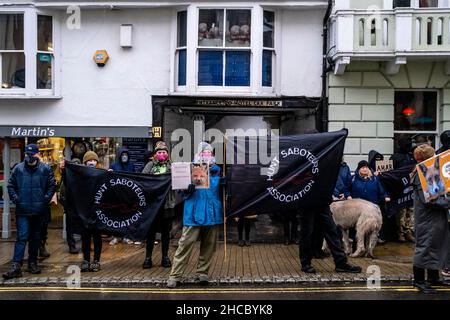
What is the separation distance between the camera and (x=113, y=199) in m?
8.52

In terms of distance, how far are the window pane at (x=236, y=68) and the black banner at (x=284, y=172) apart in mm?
4262

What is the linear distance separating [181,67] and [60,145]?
3.63 metres

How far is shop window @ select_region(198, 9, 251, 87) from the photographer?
12078 mm

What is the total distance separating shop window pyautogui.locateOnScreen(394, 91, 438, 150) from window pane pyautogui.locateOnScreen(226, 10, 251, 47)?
12.8 feet

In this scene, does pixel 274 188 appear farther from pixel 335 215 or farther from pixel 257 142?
pixel 335 215

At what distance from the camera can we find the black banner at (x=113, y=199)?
27.8 feet

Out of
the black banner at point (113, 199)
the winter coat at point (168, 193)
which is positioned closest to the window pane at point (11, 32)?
the black banner at point (113, 199)

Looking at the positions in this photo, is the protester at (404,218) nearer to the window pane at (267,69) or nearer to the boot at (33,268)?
the window pane at (267,69)

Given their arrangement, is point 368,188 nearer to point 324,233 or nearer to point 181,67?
point 324,233

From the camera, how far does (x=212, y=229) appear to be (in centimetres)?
755

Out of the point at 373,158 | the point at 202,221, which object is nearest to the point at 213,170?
the point at 202,221

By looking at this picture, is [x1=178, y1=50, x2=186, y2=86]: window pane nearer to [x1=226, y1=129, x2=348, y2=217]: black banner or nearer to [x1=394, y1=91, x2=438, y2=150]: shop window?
[x1=226, y1=129, x2=348, y2=217]: black banner
